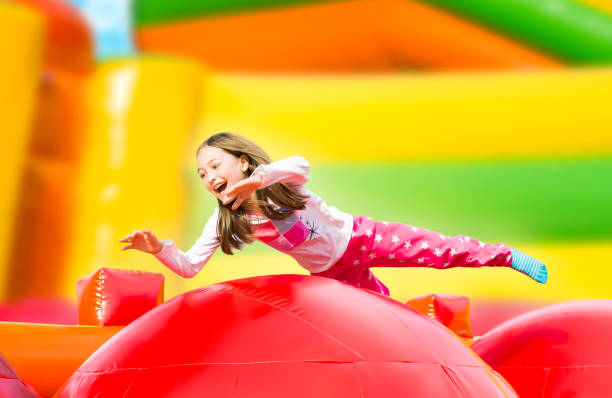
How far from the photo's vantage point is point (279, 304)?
1068 millimetres

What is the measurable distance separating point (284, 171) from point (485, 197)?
1998mm

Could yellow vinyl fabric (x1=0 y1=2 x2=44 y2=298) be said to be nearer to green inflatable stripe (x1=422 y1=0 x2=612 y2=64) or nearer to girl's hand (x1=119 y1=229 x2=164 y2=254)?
girl's hand (x1=119 y1=229 x2=164 y2=254)

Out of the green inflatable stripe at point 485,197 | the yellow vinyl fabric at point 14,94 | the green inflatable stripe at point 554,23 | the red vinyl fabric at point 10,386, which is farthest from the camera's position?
the green inflatable stripe at point 554,23

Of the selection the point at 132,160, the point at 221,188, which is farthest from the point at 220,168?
the point at 132,160

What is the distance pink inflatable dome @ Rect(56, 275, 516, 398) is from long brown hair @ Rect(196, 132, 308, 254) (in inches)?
9.9

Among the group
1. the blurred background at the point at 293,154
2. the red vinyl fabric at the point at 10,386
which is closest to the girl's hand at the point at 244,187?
the red vinyl fabric at the point at 10,386

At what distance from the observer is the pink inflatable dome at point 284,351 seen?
0.95 m

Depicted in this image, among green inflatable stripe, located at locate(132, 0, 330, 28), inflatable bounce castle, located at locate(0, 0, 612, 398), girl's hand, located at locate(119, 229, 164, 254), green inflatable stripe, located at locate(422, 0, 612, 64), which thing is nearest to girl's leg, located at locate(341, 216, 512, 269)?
girl's hand, located at locate(119, 229, 164, 254)

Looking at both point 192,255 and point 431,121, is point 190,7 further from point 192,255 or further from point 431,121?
point 192,255

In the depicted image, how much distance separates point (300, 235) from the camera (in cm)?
142

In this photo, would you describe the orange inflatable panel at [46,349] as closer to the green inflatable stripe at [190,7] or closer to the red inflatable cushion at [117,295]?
the red inflatable cushion at [117,295]

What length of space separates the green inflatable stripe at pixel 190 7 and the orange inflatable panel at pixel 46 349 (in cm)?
290

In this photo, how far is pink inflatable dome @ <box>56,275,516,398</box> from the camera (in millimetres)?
952

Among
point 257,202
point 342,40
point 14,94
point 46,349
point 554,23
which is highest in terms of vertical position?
point 554,23
